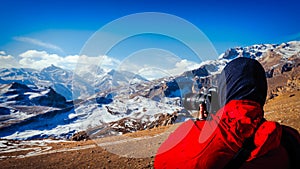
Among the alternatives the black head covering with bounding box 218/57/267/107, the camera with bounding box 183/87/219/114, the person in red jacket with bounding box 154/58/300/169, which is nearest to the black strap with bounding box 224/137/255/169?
the person in red jacket with bounding box 154/58/300/169

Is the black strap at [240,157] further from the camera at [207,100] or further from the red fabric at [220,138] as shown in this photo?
the camera at [207,100]

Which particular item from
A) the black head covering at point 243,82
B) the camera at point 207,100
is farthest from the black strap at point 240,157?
the camera at point 207,100

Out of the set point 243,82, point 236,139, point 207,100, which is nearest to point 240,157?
point 236,139

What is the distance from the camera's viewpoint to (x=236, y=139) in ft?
5.92

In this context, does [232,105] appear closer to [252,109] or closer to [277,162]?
[252,109]

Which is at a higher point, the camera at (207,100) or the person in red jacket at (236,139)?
the camera at (207,100)

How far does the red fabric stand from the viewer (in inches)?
69.2

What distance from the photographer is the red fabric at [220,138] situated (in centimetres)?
176

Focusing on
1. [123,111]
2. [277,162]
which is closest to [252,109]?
[277,162]

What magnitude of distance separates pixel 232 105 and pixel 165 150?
666 mm

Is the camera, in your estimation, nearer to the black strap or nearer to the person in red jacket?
the person in red jacket

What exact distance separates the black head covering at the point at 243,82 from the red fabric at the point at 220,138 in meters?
0.12

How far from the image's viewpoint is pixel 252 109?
1.95 meters

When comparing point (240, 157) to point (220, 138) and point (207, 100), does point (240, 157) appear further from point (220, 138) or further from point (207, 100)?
point (207, 100)
